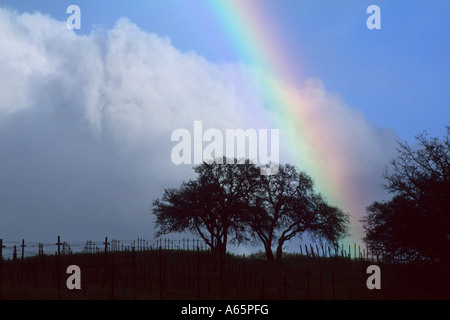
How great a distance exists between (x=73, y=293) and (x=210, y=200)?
108 feet

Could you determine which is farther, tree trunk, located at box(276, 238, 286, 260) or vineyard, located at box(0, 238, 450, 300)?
tree trunk, located at box(276, 238, 286, 260)

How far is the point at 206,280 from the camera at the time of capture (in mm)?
46469

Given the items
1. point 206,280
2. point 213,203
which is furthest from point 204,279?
point 213,203

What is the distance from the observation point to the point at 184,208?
2648 inches

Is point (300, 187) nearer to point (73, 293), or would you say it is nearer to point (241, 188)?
point (241, 188)

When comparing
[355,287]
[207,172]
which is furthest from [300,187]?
[355,287]

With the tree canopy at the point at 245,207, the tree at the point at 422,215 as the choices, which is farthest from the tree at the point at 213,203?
the tree at the point at 422,215

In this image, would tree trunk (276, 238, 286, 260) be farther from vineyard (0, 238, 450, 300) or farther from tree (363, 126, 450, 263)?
tree (363, 126, 450, 263)

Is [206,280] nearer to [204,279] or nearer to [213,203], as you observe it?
[204,279]

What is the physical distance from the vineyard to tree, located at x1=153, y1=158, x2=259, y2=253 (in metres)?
4.51

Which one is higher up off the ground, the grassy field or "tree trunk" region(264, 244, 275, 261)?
"tree trunk" region(264, 244, 275, 261)

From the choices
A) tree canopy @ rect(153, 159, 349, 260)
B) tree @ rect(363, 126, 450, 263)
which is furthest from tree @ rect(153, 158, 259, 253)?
tree @ rect(363, 126, 450, 263)

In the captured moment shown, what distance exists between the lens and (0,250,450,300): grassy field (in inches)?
1452

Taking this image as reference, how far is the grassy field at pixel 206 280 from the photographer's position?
3688 centimetres
